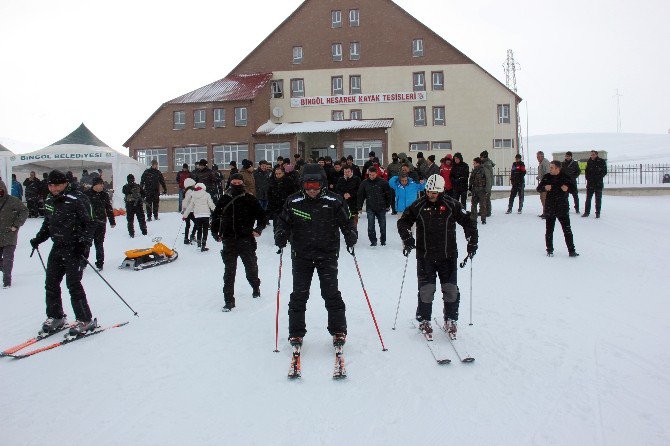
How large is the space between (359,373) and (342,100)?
3307cm

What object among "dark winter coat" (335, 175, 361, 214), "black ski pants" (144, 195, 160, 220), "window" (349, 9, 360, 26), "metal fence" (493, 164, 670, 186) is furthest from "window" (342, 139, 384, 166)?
"dark winter coat" (335, 175, 361, 214)

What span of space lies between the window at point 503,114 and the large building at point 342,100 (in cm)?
7

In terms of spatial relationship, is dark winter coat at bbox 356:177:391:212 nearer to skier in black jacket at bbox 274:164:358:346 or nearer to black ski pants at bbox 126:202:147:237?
black ski pants at bbox 126:202:147:237

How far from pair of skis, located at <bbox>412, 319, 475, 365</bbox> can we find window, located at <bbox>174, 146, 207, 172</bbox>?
3194 centimetres

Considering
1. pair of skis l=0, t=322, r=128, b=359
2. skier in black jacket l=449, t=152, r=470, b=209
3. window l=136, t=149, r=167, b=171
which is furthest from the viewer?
window l=136, t=149, r=167, b=171

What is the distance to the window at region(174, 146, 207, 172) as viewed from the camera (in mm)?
35969

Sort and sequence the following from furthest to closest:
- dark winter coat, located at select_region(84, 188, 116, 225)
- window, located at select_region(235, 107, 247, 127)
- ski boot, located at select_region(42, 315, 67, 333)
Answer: window, located at select_region(235, 107, 247, 127), dark winter coat, located at select_region(84, 188, 116, 225), ski boot, located at select_region(42, 315, 67, 333)

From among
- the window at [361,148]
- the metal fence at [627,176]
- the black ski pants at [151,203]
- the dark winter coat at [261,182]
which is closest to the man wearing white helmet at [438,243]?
the dark winter coat at [261,182]

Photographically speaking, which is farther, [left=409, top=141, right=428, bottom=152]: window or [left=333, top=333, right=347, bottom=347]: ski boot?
[left=409, top=141, right=428, bottom=152]: window

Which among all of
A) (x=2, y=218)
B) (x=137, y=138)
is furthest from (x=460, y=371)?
(x=137, y=138)

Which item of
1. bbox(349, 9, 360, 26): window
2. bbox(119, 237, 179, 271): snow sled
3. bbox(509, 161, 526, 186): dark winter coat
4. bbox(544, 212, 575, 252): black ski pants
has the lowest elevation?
bbox(119, 237, 179, 271): snow sled

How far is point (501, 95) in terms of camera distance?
35.6 meters

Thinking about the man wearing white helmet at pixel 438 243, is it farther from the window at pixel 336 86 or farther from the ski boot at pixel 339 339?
the window at pixel 336 86

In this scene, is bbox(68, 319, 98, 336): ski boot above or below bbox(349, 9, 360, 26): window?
below
